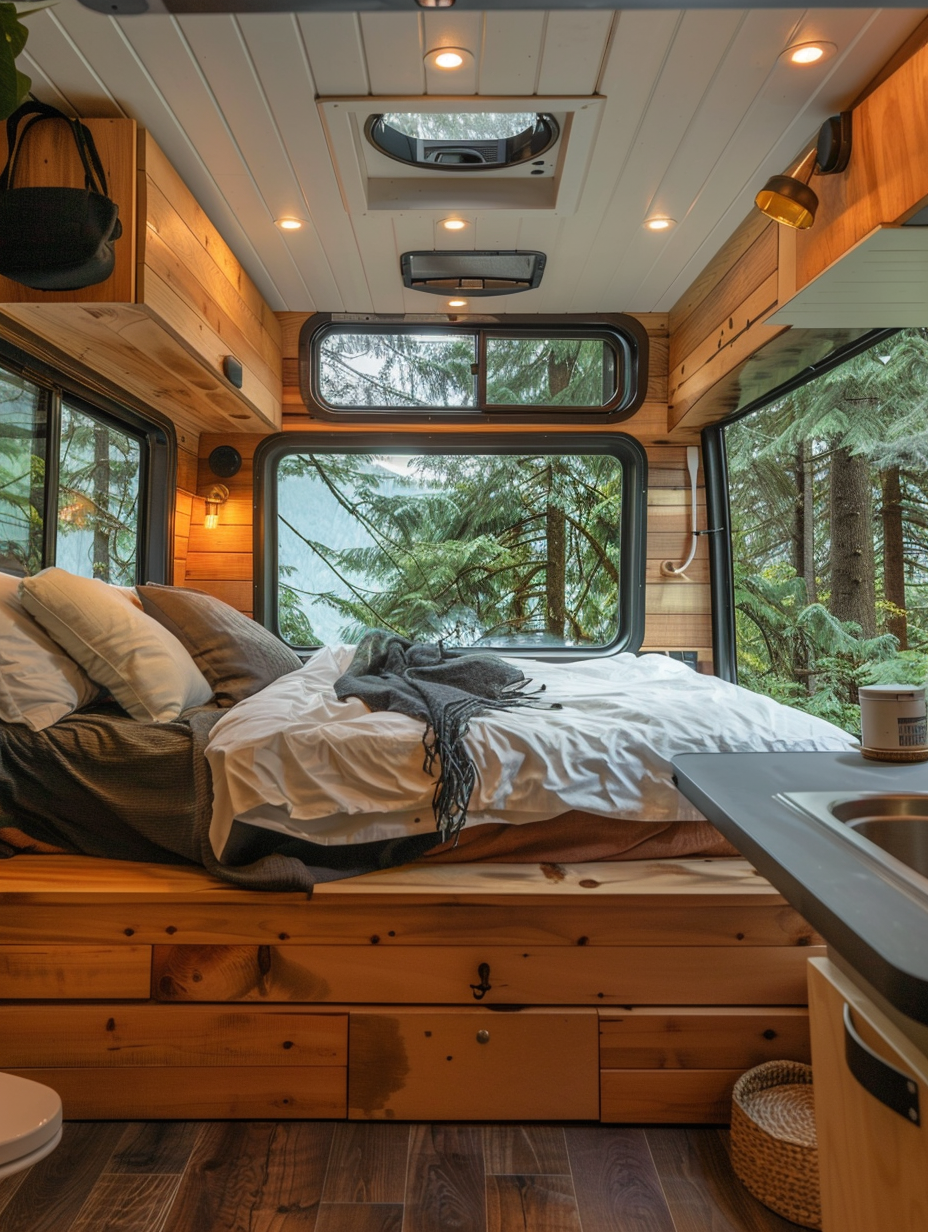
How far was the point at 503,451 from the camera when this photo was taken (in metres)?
4.16

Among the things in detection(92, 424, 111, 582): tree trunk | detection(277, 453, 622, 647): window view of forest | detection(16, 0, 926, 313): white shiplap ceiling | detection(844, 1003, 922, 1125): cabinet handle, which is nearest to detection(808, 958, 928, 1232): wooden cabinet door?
detection(844, 1003, 922, 1125): cabinet handle

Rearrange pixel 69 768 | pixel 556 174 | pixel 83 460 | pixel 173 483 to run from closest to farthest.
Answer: pixel 69 768 < pixel 556 174 < pixel 83 460 < pixel 173 483

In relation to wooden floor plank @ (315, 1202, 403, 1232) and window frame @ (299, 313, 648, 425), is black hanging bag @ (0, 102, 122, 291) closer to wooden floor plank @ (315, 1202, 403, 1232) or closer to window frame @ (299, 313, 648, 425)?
window frame @ (299, 313, 648, 425)

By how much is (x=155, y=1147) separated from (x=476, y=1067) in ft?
2.17

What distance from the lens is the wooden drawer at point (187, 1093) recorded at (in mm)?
1744

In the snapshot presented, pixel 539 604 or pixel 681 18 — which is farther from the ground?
pixel 681 18

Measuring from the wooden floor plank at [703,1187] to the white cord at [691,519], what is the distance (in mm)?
2758

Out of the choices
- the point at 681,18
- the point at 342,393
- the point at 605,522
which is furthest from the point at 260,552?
the point at 681,18

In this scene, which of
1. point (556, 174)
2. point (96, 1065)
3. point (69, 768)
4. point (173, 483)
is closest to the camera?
point (96, 1065)

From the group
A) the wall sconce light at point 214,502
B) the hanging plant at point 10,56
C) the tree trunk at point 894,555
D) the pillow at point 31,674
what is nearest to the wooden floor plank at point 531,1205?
the pillow at point 31,674

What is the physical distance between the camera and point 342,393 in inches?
162

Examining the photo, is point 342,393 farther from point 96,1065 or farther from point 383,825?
point 96,1065

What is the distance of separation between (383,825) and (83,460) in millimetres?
2013

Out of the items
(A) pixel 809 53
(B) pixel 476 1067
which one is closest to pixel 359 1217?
(B) pixel 476 1067
